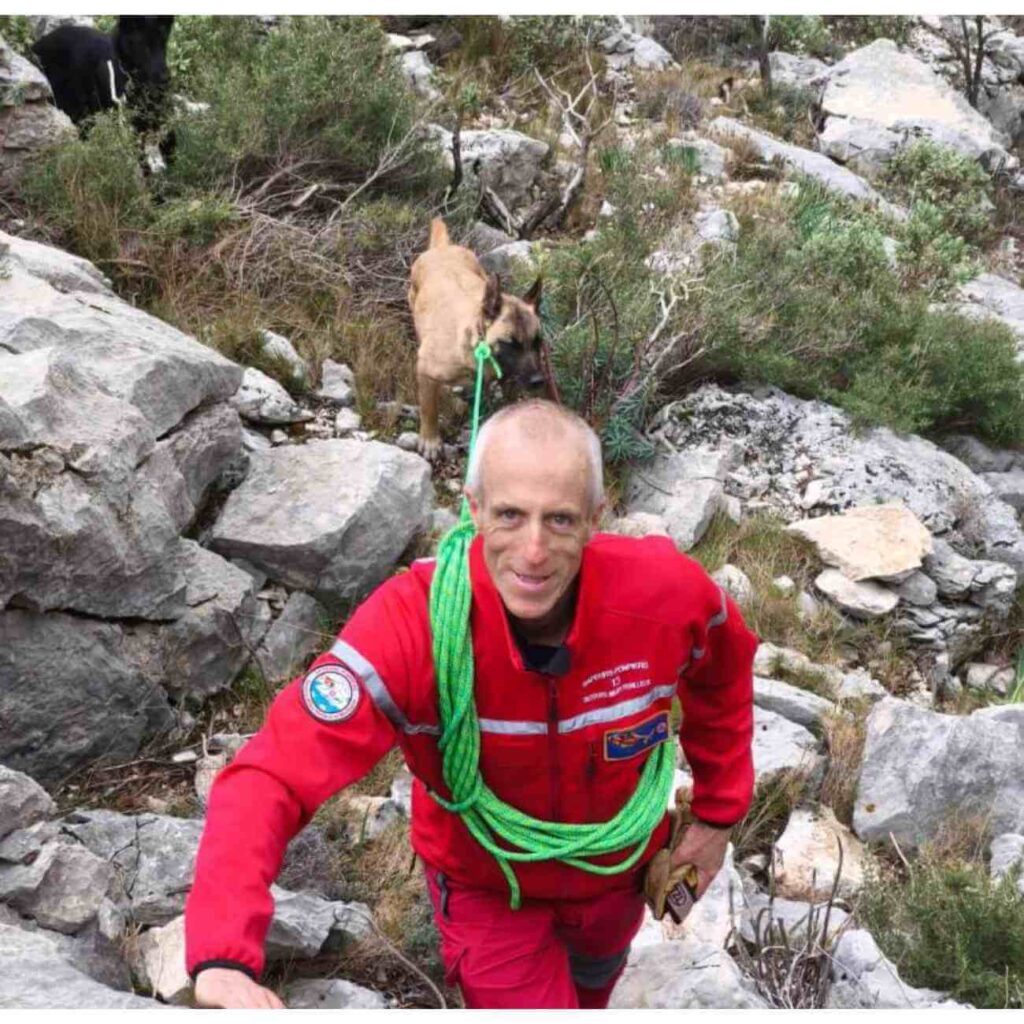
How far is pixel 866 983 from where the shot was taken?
304 cm

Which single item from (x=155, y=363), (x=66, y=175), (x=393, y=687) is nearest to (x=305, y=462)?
(x=155, y=363)

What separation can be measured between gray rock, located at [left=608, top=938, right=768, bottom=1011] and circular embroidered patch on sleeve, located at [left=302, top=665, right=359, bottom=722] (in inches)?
47.9

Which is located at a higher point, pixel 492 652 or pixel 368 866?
pixel 492 652

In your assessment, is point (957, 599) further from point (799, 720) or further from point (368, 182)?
point (368, 182)

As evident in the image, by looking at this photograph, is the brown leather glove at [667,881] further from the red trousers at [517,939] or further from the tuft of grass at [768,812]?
the tuft of grass at [768,812]

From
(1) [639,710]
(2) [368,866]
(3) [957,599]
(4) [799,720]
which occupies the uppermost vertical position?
(1) [639,710]

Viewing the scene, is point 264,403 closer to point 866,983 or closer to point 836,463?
point 836,463

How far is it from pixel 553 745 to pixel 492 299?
4134 millimetres

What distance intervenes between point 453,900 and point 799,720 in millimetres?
2667

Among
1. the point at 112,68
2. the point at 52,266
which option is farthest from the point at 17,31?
the point at 52,266

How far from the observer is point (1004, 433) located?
25.3 ft

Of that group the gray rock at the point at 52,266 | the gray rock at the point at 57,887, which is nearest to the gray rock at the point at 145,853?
the gray rock at the point at 57,887

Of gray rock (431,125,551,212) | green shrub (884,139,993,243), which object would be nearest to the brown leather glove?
gray rock (431,125,551,212)

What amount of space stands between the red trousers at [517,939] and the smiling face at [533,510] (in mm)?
696
